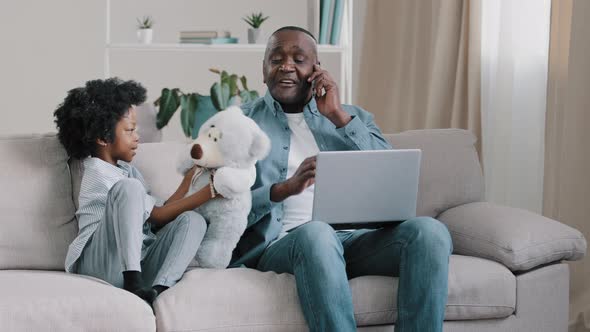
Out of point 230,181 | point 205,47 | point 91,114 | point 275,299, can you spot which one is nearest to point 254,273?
point 275,299

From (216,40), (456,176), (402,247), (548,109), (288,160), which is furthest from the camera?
(216,40)

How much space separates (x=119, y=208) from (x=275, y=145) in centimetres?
52

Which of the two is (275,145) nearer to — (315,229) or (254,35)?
(315,229)

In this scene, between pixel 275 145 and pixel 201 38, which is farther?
pixel 201 38

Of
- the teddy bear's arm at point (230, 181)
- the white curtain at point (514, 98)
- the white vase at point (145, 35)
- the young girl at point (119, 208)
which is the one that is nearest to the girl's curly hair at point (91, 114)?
the young girl at point (119, 208)

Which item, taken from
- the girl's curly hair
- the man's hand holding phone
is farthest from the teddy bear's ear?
the girl's curly hair

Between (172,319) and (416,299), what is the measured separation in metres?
0.55

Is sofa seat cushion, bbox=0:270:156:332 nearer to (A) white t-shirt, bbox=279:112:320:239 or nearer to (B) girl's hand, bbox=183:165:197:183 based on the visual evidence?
(B) girl's hand, bbox=183:165:197:183

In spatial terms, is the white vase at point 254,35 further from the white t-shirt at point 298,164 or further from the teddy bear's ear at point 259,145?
the teddy bear's ear at point 259,145

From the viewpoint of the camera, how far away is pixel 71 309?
191 centimetres

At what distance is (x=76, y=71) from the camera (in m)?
3.60

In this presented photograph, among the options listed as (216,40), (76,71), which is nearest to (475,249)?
(216,40)

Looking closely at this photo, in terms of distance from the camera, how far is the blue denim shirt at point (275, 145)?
89.9 inches

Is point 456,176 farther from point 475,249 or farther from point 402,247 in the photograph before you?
point 402,247
